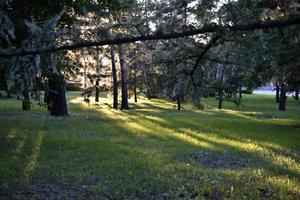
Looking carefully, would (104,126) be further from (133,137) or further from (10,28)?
(10,28)

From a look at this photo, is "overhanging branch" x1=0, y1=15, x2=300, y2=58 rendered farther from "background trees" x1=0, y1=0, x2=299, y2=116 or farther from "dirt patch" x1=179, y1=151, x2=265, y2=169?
"dirt patch" x1=179, y1=151, x2=265, y2=169

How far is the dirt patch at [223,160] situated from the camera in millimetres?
11699

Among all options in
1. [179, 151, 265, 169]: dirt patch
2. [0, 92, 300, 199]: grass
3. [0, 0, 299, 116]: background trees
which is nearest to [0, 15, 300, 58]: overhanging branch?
[0, 0, 299, 116]: background trees

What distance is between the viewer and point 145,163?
11305 mm

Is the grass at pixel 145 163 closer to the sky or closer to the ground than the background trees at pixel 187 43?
closer to the ground

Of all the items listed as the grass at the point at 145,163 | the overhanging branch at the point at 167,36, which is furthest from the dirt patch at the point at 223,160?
the overhanging branch at the point at 167,36

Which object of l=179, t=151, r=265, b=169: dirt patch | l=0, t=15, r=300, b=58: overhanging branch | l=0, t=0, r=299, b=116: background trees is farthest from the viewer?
l=179, t=151, r=265, b=169: dirt patch

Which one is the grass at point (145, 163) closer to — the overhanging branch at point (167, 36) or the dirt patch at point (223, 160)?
the dirt patch at point (223, 160)

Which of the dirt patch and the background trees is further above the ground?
the background trees

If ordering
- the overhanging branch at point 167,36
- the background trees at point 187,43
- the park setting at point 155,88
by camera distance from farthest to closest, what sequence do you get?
1. the park setting at point 155,88
2. the background trees at point 187,43
3. the overhanging branch at point 167,36

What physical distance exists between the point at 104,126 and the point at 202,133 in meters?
4.13

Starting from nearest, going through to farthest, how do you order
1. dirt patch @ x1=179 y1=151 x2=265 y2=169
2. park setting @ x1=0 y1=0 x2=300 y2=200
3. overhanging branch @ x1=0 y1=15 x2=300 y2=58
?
overhanging branch @ x1=0 y1=15 x2=300 y2=58
park setting @ x1=0 y1=0 x2=300 y2=200
dirt patch @ x1=179 y1=151 x2=265 y2=169

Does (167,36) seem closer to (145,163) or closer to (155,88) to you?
(155,88)

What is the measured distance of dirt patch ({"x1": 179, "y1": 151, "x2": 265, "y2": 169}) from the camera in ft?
38.4
